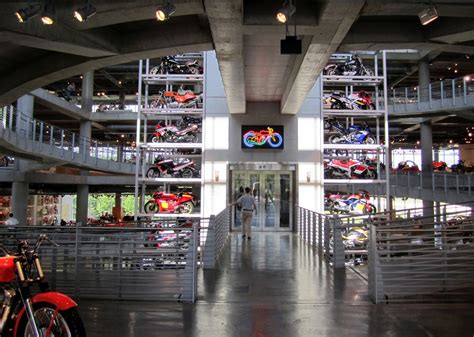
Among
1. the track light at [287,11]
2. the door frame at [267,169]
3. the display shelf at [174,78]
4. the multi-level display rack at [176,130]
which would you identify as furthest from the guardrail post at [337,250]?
the display shelf at [174,78]

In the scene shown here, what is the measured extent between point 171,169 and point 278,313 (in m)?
12.6

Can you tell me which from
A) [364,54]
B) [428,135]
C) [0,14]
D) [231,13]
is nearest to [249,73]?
[231,13]

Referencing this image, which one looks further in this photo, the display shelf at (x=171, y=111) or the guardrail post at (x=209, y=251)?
the display shelf at (x=171, y=111)

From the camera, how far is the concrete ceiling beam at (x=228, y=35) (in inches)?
261

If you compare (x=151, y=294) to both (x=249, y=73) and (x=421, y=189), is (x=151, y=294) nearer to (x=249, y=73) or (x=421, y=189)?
(x=249, y=73)

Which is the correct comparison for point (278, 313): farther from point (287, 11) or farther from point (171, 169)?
point (171, 169)

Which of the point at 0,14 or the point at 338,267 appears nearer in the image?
the point at 0,14

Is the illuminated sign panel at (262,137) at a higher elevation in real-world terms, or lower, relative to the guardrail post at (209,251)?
higher

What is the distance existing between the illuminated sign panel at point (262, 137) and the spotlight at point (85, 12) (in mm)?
11070

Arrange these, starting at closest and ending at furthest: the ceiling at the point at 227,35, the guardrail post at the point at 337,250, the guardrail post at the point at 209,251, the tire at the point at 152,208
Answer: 1. the ceiling at the point at 227,35
2. the guardrail post at the point at 209,251
3. the guardrail post at the point at 337,250
4. the tire at the point at 152,208

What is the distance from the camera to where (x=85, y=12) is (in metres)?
6.44

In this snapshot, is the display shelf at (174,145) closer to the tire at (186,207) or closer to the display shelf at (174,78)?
the tire at (186,207)

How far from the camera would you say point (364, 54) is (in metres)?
25.0

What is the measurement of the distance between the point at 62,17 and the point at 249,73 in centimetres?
575
